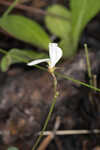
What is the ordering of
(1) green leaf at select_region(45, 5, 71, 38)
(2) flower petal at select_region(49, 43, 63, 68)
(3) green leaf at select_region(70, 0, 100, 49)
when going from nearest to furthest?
1. (2) flower petal at select_region(49, 43, 63, 68)
2. (3) green leaf at select_region(70, 0, 100, 49)
3. (1) green leaf at select_region(45, 5, 71, 38)

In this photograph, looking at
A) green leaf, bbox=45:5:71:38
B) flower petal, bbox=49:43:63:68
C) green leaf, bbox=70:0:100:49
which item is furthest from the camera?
green leaf, bbox=45:5:71:38

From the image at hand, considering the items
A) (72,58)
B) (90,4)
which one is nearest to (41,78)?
(72,58)

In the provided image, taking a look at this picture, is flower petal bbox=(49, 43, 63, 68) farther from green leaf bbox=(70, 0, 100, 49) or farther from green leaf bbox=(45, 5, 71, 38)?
green leaf bbox=(45, 5, 71, 38)

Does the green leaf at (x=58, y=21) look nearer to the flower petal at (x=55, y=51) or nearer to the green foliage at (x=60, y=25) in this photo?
the green foliage at (x=60, y=25)

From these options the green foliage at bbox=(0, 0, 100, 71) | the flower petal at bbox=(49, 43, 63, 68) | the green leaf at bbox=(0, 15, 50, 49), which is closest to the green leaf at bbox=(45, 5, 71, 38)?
the green foliage at bbox=(0, 0, 100, 71)

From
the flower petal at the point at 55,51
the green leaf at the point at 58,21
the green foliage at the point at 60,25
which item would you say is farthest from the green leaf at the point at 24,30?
the flower petal at the point at 55,51

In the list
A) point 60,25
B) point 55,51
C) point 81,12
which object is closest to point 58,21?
point 60,25

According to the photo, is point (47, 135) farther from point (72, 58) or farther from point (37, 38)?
point (37, 38)
